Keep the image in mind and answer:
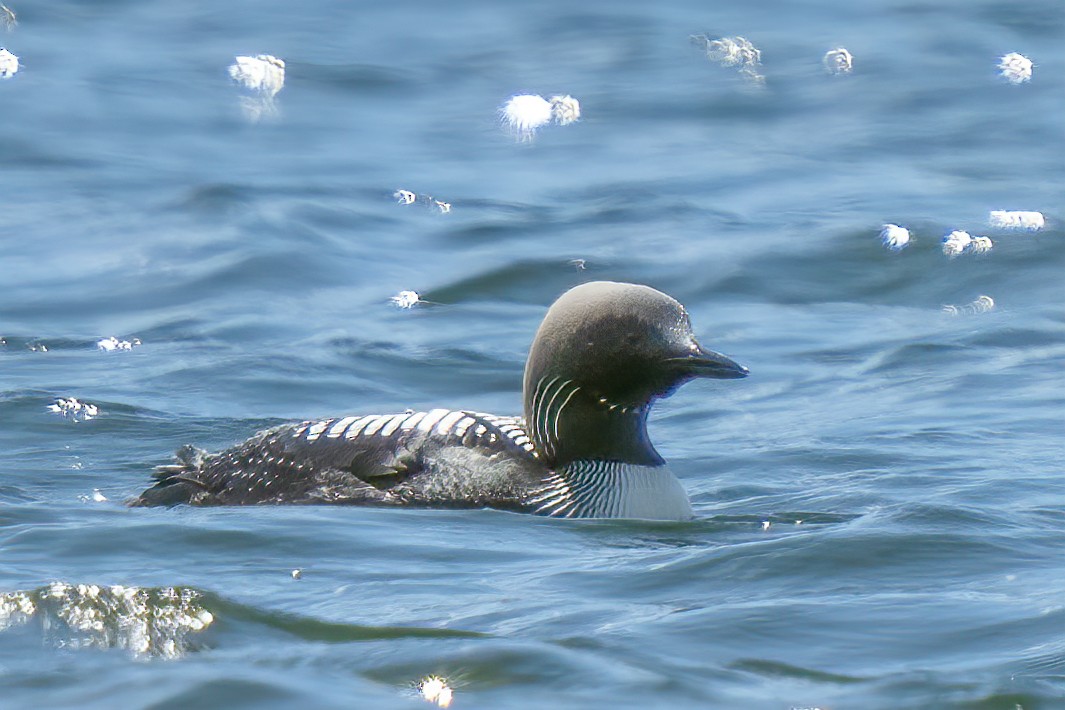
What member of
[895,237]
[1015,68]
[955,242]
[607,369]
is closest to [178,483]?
[607,369]

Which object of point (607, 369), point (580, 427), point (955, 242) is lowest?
point (580, 427)

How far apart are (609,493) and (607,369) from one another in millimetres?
421

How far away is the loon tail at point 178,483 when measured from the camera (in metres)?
7.15


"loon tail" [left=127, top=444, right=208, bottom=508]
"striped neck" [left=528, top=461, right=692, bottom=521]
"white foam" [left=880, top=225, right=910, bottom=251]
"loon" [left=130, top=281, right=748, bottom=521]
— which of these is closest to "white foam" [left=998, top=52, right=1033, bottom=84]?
"white foam" [left=880, top=225, right=910, bottom=251]

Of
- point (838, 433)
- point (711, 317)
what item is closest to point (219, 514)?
point (838, 433)

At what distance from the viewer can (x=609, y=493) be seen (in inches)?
266

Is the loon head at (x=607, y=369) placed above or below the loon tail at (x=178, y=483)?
above

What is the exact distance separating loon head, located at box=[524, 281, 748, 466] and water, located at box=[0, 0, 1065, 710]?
15.7 inches

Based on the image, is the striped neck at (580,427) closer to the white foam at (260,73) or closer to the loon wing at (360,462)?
the loon wing at (360,462)

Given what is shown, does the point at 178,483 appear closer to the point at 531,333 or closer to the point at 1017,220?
the point at 531,333

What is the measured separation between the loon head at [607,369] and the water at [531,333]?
15.7 inches

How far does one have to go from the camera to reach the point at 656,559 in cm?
594

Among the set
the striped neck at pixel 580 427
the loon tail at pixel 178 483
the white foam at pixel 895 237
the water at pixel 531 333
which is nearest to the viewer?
the water at pixel 531 333

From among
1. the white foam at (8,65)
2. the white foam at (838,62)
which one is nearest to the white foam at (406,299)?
the white foam at (838,62)
